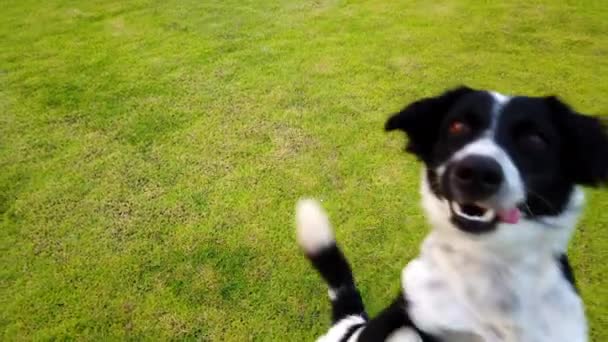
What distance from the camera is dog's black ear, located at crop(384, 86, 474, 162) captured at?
1.90 metres

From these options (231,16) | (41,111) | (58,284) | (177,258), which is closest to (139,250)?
(177,258)

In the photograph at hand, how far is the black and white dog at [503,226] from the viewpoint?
1.65 m

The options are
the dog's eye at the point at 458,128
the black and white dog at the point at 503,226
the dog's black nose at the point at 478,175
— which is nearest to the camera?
the dog's black nose at the point at 478,175

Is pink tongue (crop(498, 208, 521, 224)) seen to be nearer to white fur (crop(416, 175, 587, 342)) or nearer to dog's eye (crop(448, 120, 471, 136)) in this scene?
white fur (crop(416, 175, 587, 342))

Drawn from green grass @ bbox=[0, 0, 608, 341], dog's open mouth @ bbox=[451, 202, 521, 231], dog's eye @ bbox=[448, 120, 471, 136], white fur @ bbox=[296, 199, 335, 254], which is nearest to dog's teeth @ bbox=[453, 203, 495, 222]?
dog's open mouth @ bbox=[451, 202, 521, 231]

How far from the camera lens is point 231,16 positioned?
5395 millimetres

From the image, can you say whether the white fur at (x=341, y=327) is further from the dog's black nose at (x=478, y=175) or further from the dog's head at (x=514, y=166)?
the dog's black nose at (x=478, y=175)

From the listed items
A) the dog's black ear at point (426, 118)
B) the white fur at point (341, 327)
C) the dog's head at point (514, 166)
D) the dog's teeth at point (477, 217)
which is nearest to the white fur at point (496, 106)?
the dog's head at point (514, 166)

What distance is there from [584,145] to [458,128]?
35 centimetres

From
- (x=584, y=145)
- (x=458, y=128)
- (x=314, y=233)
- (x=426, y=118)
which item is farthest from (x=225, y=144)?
(x=584, y=145)

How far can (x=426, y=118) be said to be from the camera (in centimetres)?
191

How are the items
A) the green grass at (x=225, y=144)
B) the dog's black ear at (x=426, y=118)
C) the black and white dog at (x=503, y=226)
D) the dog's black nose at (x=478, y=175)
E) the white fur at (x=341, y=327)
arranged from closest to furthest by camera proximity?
the dog's black nose at (x=478, y=175)
the black and white dog at (x=503, y=226)
the dog's black ear at (x=426, y=118)
the white fur at (x=341, y=327)
the green grass at (x=225, y=144)

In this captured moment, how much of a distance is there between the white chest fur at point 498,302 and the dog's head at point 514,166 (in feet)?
0.34

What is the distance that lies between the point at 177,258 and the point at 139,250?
0.22 metres
